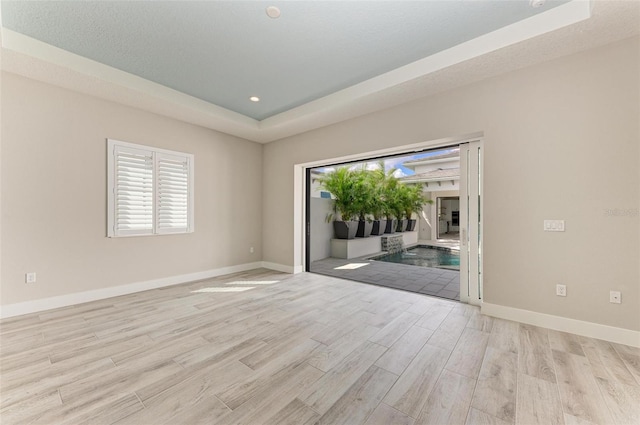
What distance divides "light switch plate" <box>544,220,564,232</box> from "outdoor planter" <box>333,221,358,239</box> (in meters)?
5.19

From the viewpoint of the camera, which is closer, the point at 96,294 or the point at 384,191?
the point at 96,294

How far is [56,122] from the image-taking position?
3398mm

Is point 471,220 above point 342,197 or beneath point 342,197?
beneath

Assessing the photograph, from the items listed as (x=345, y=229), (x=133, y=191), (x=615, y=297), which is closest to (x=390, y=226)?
(x=345, y=229)

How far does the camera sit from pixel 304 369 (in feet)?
6.77

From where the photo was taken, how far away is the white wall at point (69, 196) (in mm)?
3119

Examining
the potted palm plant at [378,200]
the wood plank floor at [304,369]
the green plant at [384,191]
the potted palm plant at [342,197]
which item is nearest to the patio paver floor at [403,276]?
the wood plank floor at [304,369]

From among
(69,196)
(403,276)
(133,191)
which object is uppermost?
(133,191)

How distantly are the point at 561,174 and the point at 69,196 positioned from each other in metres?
6.01

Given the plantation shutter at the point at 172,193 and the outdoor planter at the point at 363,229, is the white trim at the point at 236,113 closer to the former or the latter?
the plantation shutter at the point at 172,193

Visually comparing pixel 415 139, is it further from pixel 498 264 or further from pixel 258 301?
pixel 258 301

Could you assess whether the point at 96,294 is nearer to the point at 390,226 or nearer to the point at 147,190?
the point at 147,190

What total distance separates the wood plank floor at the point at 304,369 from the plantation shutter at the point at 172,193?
1.51 meters

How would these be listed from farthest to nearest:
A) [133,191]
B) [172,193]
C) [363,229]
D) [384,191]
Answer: [384,191] → [363,229] → [172,193] → [133,191]
